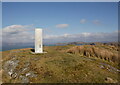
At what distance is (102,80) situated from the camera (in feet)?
50.0

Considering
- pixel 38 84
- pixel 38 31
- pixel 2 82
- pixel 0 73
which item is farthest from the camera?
pixel 38 31

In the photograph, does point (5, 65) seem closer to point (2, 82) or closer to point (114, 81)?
point (2, 82)

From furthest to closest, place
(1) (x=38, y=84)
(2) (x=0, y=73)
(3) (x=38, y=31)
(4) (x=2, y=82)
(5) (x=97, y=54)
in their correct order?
1. (5) (x=97, y=54)
2. (3) (x=38, y=31)
3. (2) (x=0, y=73)
4. (4) (x=2, y=82)
5. (1) (x=38, y=84)

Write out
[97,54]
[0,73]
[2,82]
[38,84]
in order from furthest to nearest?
1. [97,54]
2. [0,73]
3. [2,82]
4. [38,84]

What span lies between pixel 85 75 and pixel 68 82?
145 inches

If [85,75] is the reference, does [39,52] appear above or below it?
above

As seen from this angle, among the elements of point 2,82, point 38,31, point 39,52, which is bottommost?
point 2,82

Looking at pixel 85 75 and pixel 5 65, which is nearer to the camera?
pixel 85 75

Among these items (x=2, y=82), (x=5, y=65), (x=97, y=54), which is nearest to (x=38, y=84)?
(x=2, y=82)

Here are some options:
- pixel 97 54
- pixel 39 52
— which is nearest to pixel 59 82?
pixel 39 52

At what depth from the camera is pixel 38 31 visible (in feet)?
93.5

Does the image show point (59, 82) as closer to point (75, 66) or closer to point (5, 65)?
point (75, 66)

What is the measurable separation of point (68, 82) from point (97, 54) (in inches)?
924

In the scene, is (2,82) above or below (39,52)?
below
